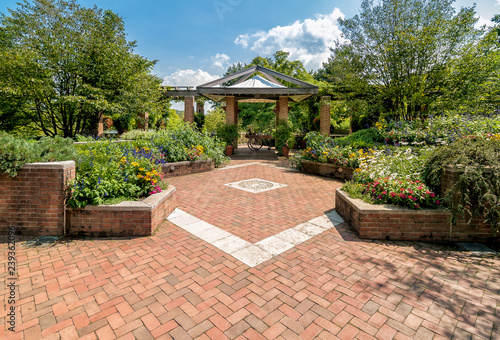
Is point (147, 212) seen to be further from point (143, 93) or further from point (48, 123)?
point (48, 123)

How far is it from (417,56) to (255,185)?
8427mm

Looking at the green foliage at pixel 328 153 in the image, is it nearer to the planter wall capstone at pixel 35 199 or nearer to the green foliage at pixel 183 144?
the green foliage at pixel 183 144

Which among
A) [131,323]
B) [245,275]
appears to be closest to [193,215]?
[245,275]

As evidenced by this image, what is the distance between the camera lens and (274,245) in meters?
3.38

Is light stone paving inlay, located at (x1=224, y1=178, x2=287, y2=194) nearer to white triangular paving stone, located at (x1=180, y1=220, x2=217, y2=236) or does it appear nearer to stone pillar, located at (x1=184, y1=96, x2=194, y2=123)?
white triangular paving stone, located at (x1=180, y1=220, x2=217, y2=236)

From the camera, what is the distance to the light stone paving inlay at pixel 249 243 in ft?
10.3

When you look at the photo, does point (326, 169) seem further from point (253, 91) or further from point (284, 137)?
point (253, 91)

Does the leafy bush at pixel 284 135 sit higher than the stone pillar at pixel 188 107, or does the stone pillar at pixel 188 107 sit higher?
the stone pillar at pixel 188 107

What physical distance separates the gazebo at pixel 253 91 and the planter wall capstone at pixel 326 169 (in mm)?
5312

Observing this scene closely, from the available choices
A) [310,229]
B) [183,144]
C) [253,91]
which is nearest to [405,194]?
[310,229]

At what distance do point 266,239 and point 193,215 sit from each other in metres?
1.54

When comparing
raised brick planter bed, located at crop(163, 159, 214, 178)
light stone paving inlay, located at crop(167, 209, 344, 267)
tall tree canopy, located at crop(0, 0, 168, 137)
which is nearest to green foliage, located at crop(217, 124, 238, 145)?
tall tree canopy, located at crop(0, 0, 168, 137)

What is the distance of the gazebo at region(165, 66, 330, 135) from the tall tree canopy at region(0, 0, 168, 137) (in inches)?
156

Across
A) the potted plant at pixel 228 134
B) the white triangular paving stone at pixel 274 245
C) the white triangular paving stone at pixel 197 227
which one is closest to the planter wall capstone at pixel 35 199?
the white triangular paving stone at pixel 197 227
